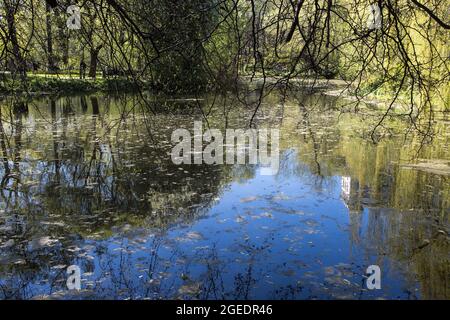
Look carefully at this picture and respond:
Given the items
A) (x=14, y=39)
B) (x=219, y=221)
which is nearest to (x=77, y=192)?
(x=219, y=221)

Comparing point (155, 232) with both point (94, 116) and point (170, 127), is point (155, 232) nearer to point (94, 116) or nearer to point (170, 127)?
point (170, 127)

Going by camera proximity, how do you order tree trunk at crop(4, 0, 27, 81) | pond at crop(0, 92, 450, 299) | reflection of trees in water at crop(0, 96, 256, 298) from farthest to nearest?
reflection of trees in water at crop(0, 96, 256, 298) < pond at crop(0, 92, 450, 299) < tree trunk at crop(4, 0, 27, 81)

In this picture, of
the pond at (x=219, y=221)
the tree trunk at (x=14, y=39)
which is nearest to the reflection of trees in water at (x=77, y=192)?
the pond at (x=219, y=221)

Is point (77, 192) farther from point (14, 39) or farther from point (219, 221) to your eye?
point (14, 39)

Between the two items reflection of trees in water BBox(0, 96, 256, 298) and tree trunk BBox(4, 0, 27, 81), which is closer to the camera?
tree trunk BBox(4, 0, 27, 81)

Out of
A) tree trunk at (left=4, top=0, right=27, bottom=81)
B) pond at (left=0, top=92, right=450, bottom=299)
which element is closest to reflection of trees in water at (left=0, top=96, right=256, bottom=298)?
pond at (left=0, top=92, right=450, bottom=299)

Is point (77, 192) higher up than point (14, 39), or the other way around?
point (14, 39)

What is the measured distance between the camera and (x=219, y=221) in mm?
5180

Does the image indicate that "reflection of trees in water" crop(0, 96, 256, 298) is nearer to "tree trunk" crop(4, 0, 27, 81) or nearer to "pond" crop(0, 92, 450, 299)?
"pond" crop(0, 92, 450, 299)

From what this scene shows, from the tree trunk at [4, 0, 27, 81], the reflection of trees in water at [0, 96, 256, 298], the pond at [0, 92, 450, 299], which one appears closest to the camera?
the tree trunk at [4, 0, 27, 81]

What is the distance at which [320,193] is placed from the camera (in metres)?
6.25

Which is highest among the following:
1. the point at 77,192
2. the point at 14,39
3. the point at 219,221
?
the point at 14,39

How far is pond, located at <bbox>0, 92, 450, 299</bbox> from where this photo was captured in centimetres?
377

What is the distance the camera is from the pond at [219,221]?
377 centimetres
